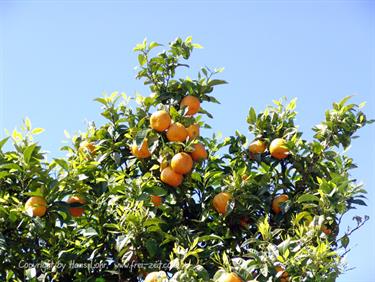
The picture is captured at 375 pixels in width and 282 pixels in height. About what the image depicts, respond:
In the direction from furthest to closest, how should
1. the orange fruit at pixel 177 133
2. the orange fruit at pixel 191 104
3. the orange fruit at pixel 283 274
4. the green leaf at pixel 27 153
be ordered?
the orange fruit at pixel 191 104 < the orange fruit at pixel 177 133 < the green leaf at pixel 27 153 < the orange fruit at pixel 283 274

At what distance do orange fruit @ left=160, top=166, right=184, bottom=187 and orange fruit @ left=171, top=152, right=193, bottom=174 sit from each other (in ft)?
0.10

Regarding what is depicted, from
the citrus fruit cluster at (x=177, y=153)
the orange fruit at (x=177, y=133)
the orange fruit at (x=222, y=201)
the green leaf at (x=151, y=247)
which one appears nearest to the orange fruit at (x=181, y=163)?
the citrus fruit cluster at (x=177, y=153)

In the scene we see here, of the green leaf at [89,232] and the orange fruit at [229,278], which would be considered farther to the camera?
the green leaf at [89,232]

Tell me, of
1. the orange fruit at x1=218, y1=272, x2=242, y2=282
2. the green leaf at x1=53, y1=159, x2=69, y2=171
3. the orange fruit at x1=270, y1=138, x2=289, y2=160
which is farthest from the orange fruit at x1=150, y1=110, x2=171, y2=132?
the orange fruit at x1=218, y1=272, x2=242, y2=282

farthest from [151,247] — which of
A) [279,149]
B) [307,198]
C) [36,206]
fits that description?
[279,149]

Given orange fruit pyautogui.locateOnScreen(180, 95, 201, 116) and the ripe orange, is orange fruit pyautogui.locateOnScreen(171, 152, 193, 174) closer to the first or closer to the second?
the ripe orange

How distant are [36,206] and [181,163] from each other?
0.85m

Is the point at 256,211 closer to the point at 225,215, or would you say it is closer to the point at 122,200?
the point at 225,215

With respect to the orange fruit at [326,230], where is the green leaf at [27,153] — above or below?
above

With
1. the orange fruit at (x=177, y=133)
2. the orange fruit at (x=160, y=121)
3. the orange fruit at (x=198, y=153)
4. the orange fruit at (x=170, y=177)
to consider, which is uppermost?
the orange fruit at (x=160, y=121)

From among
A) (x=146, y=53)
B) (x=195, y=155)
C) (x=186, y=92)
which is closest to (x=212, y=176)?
(x=195, y=155)

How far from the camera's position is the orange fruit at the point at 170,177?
13.2 ft

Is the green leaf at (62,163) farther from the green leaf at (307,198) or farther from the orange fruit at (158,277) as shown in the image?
the green leaf at (307,198)

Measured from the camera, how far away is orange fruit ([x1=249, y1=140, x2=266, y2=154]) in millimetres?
4512
